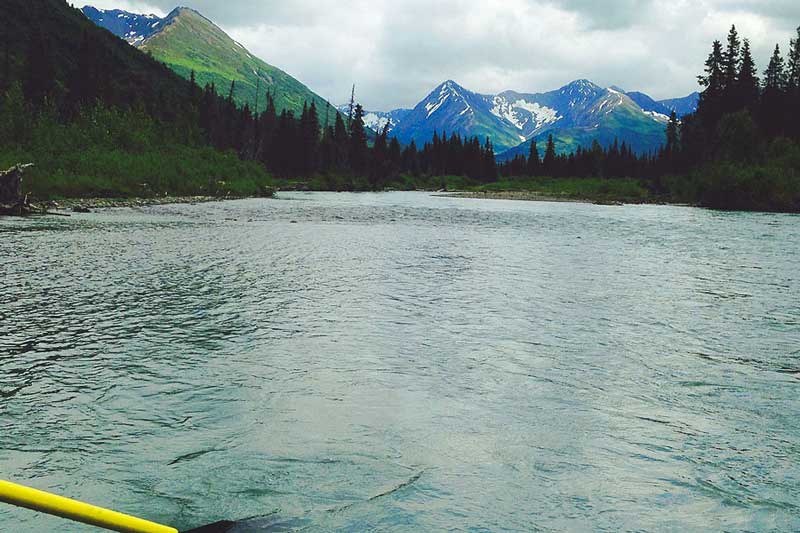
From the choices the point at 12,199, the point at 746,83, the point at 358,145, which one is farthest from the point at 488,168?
the point at 12,199

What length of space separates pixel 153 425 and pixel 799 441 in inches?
Answer: 307

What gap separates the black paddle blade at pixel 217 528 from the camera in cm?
580

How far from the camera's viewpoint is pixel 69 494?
645 centimetres

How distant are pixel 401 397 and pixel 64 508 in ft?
22.1

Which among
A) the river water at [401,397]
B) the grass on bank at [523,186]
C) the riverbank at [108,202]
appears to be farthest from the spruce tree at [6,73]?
the river water at [401,397]

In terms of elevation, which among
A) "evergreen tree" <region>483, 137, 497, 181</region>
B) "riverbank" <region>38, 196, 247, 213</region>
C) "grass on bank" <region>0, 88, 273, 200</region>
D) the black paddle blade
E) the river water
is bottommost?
the black paddle blade

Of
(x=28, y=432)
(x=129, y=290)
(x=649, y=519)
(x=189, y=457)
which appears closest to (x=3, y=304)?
(x=129, y=290)

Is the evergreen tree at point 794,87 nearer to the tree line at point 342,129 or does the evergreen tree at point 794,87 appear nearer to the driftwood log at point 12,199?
the tree line at point 342,129

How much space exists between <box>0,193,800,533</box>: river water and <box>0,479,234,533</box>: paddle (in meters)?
2.80

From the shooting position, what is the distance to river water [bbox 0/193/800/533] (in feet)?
21.8

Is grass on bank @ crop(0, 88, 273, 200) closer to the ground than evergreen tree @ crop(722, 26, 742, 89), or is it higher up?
closer to the ground

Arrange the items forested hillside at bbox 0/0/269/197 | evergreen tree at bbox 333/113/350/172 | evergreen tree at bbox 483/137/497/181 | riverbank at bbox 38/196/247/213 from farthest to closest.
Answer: evergreen tree at bbox 483/137/497/181 → evergreen tree at bbox 333/113/350/172 → forested hillside at bbox 0/0/269/197 → riverbank at bbox 38/196/247/213

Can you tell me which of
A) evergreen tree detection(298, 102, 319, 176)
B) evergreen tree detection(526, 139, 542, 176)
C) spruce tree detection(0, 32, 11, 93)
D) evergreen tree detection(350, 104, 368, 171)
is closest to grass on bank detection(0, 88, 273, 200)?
spruce tree detection(0, 32, 11, 93)

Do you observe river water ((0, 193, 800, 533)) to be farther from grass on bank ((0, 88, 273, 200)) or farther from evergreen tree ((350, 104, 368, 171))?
evergreen tree ((350, 104, 368, 171))
